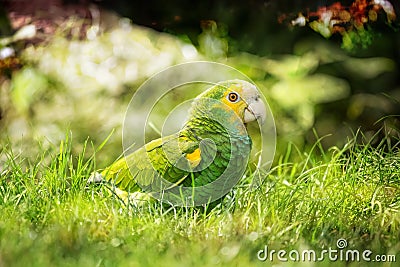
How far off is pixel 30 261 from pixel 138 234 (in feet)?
1.05

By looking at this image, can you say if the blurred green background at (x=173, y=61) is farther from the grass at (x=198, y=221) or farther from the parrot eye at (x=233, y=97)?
the parrot eye at (x=233, y=97)

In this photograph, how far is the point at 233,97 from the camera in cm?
179

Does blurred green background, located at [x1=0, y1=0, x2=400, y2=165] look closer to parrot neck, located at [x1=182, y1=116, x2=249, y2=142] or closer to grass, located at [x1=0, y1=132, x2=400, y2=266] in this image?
grass, located at [x1=0, y1=132, x2=400, y2=266]

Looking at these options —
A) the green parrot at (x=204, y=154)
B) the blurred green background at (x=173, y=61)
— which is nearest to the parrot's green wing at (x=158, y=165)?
the green parrot at (x=204, y=154)

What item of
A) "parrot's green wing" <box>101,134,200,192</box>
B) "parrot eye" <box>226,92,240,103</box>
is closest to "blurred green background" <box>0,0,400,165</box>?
"parrot's green wing" <box>101,134,200,192</box>

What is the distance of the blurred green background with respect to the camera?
2748 mm

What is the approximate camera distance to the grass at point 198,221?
1416 mm

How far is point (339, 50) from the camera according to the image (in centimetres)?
280

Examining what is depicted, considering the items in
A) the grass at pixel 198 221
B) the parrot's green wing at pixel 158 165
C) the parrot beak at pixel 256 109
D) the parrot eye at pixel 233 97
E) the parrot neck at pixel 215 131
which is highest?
the parrot eye at pixel 233 97

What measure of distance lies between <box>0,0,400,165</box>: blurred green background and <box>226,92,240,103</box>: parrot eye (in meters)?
1.00

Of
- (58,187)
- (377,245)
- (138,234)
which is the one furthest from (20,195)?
(377,245)

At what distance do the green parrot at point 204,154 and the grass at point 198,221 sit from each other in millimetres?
57

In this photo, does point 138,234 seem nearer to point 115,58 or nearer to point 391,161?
point 391,161

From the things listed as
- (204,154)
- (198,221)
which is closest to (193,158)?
(204,154)
